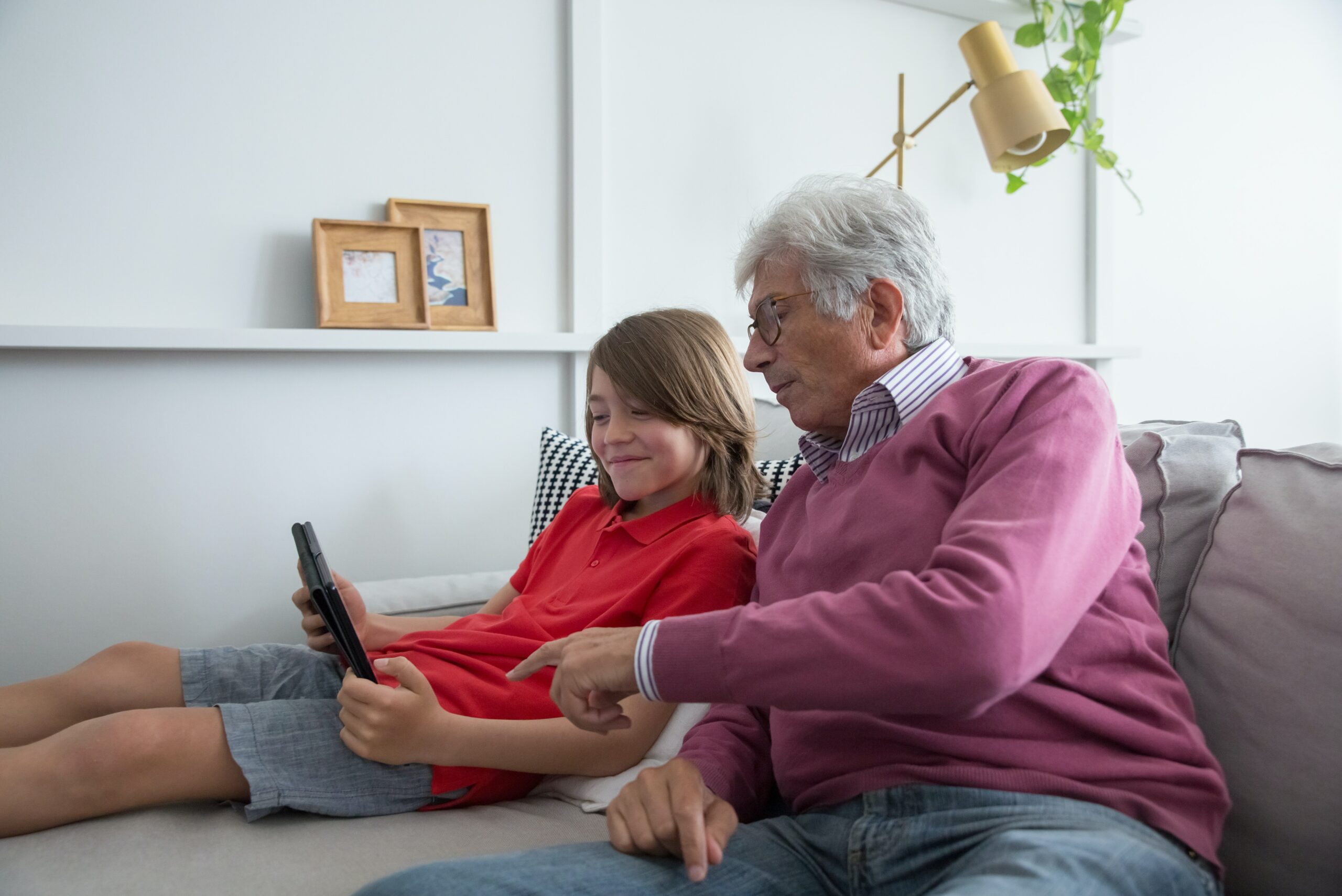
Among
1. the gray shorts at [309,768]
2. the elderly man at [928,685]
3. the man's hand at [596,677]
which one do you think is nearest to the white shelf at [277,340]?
the gray shorts at [309,768]

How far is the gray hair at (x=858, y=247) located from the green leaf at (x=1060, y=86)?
5.78 feet

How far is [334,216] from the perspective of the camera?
6.79 feet

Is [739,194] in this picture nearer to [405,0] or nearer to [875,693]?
[405,0]

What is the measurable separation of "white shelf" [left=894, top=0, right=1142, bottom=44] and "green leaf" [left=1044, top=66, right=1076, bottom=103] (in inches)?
7.0

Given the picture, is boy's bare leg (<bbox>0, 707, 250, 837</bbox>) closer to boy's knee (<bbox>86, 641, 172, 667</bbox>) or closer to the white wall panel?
boy's knee (<bbox>86, 641, 172, 667</bbox>)

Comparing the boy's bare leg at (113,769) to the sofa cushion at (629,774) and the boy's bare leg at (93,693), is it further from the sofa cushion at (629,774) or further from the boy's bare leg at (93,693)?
the sofa cushion at (629,774)

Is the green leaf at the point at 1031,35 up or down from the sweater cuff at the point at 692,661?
up

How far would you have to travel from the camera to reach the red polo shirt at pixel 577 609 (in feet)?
4.04

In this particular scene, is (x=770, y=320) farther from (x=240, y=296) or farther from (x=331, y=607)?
(x=240, y=296)

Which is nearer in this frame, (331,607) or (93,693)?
(331,607)

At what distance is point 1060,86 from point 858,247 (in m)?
1.89

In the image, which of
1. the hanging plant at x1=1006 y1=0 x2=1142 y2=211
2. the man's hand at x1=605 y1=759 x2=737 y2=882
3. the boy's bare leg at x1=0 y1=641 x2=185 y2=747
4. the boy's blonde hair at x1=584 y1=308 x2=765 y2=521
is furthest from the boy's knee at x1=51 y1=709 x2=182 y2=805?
the hanging plant at x1=1006 y1=0 x2=1142 y2=211

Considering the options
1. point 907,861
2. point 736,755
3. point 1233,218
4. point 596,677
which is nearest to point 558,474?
point 736,755

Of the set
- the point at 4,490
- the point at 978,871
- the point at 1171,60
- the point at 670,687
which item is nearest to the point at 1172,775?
the point at 978,871
